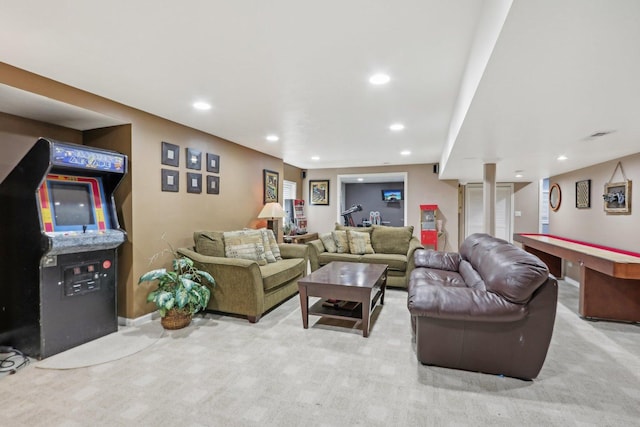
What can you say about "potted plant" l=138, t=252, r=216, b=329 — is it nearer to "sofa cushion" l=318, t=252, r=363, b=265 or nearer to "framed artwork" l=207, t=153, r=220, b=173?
"framed artwork" l=207, t=153, r=220, b=173

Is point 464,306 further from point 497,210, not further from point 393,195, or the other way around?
point 393,195

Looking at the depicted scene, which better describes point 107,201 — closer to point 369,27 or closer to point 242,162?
point 242,162

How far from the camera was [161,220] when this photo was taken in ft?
11.4

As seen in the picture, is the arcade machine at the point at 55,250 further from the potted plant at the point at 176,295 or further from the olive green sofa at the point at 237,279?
the olive green sofa at the point at 237,279

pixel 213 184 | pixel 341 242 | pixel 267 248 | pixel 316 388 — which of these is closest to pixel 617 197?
pixel 341 242

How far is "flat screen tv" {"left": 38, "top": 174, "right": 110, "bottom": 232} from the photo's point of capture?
259 centimetres

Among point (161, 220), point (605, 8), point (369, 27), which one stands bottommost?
point (161, 220)

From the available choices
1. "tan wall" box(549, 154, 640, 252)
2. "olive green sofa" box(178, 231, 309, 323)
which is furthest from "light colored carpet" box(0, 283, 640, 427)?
"tan wall" box(549, 154, 640, 252)

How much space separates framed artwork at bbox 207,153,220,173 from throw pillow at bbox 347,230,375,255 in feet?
7.94

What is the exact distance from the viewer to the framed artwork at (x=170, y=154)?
3.51m

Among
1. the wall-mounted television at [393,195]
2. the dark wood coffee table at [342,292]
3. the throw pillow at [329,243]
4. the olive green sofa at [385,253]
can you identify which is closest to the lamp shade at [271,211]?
the olive green sofa at [385,253]

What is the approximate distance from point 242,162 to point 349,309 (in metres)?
2.94

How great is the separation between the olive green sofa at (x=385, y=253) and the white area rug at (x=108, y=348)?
2.57 m

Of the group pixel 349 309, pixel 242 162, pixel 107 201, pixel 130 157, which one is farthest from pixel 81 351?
pixel 242 162
